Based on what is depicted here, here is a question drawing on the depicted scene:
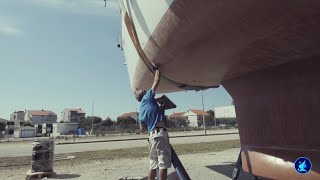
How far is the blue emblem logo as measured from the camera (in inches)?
140

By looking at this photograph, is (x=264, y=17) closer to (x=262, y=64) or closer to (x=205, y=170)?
(x=262, y=64)

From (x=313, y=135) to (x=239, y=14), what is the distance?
178 centimetres

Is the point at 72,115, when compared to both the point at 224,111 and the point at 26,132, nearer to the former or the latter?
the point at 224,111

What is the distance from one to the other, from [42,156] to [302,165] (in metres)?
7.23

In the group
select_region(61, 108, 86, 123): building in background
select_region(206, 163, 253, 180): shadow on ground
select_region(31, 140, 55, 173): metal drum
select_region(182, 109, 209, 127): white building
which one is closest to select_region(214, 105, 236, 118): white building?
select_region(182, 109, 209, 127): white building

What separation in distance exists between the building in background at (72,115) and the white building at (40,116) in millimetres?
4872

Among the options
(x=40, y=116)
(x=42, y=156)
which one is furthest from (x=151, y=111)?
(x=40, y=116)

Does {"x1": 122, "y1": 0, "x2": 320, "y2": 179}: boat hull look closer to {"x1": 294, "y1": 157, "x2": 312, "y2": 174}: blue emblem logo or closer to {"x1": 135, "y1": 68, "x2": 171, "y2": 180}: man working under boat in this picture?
{"x1": 294, "y1": 157, "x2": 312, "y2": 174}: blue emblem logo

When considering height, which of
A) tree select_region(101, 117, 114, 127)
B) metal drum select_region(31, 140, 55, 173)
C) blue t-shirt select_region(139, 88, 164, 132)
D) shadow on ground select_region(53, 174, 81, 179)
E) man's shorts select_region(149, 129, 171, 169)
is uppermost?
tree select_region(101, 117, 114, 127)

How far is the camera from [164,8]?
3.36 meters

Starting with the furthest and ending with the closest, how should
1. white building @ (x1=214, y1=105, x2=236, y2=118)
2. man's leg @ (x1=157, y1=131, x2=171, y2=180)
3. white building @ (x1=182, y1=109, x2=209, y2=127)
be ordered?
white building @ (x1=182, y1=109, x2=209, y2=127), white building @ (x1=214, y1=105, x2=236, y2=118), man's leg @ (x1=157, y1=131, x2=171, y2=180)

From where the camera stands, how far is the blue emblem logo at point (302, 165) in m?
3.56

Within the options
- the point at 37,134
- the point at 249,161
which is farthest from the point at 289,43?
the point at 37,134

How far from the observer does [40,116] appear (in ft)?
396
